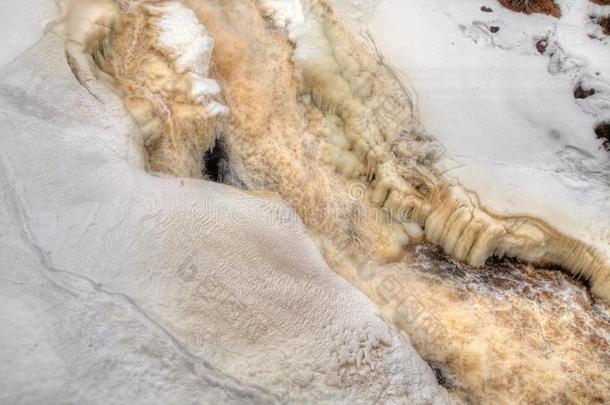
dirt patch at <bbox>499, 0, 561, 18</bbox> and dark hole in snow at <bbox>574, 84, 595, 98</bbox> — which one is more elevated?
dirt patch at <bbox>499, 0, 561, 18</bbox>

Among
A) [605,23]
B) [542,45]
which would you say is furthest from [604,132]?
[605,23]

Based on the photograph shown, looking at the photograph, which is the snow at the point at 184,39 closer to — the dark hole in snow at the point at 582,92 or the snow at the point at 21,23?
the snow at the point at 21,23

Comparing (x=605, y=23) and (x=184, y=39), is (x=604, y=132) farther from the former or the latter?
(x=184, y=39)

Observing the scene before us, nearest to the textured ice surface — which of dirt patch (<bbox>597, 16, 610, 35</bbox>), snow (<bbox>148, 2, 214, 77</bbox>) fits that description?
dirt patch (<bbox>597, 16, 610, 35</bbox>)

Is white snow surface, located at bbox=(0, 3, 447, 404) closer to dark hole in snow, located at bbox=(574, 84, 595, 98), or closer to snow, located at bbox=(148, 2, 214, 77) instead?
snow, located at bbox=(148, 2, 214, 77)

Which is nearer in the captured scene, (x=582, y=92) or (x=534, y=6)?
(x=582, y=92)

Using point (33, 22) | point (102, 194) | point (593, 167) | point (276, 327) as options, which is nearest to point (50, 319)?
point (102, 194)
